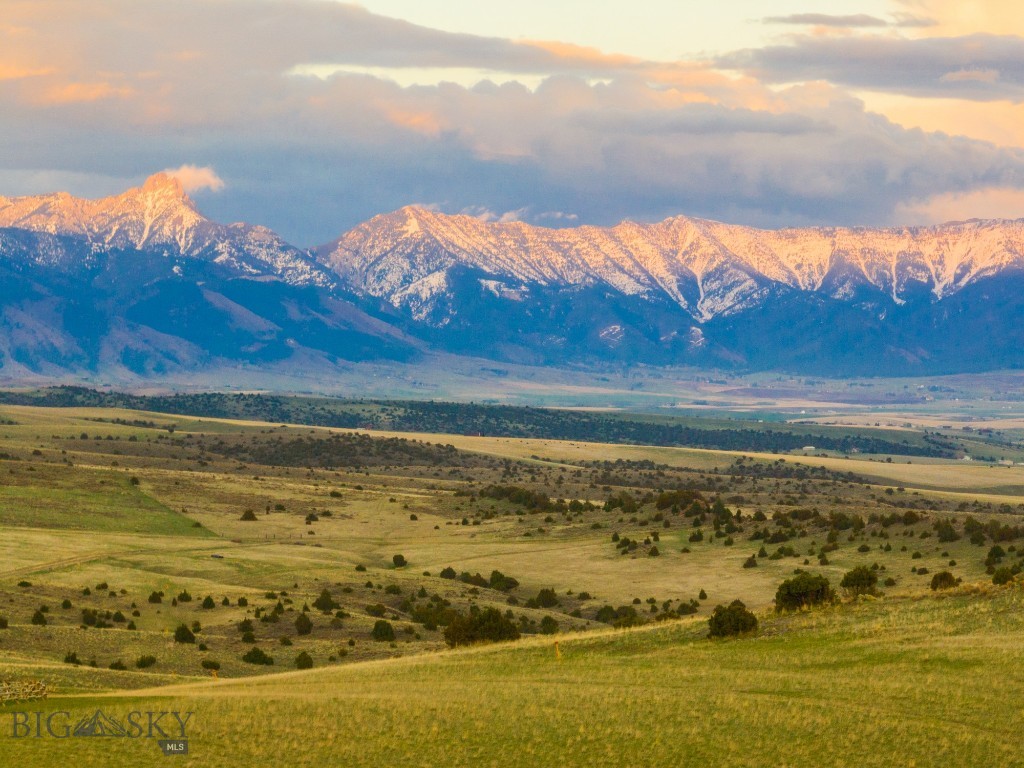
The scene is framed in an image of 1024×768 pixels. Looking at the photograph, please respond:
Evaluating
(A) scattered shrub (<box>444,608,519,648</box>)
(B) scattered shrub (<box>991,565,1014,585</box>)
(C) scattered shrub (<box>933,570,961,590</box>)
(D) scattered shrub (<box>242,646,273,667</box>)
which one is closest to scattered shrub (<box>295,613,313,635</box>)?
(D) scattered shrub (<box>242,646,273,667</box>)

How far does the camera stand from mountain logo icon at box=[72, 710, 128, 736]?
101 feet

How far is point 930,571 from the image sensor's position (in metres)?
71.1

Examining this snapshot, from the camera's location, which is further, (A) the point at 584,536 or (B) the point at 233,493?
(B) the point at 233,493

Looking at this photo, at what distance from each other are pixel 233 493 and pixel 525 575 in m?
46.6

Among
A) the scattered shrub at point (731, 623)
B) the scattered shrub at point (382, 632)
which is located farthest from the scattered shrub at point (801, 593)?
the scattered shrub at point (382, 632)

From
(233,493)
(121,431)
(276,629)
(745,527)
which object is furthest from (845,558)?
(121,431)

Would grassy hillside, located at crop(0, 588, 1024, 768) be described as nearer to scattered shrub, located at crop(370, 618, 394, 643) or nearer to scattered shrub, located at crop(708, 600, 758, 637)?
scattered shrub, located at crop(708, 600, 758, 637)

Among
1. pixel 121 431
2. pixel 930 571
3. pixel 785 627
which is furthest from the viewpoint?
pixel 121 431

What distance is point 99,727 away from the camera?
103ft

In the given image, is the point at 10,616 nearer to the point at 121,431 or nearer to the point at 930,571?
the point at 930,571
